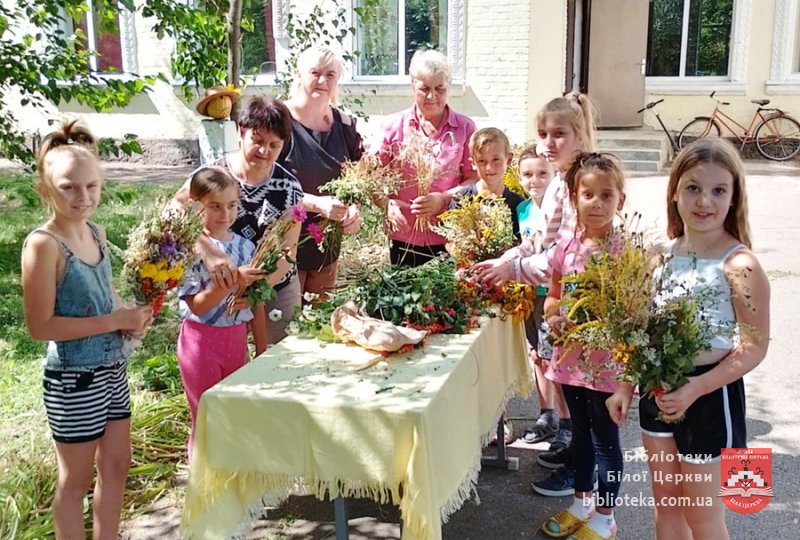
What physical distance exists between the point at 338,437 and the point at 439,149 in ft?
6.89

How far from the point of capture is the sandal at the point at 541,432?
4133mm

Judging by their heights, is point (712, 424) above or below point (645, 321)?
below

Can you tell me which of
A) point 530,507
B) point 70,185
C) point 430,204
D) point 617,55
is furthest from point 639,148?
point 70,185

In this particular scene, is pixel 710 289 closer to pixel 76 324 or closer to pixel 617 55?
pixel 76 324

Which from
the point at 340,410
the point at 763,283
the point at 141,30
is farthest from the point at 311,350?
the point at 141,30

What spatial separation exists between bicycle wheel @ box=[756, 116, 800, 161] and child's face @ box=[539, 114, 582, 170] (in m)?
11.6

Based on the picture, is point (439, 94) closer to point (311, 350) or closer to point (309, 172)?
point (309, 172)

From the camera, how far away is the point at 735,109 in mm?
13812

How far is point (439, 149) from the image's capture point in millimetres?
4129

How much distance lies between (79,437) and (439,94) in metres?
2.49

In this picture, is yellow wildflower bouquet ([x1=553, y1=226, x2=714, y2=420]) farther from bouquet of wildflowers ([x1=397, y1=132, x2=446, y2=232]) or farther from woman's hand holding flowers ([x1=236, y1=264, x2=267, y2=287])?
bouquet of wildflowers ([x1=397, y1=132, x2=446, y2=232])

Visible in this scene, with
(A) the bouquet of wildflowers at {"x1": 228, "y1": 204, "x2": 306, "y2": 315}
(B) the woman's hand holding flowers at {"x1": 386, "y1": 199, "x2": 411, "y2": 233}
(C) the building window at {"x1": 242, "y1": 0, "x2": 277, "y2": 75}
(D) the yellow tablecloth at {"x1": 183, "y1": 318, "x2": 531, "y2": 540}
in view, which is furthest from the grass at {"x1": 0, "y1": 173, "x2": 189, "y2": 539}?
(C) the building window at {"x1": 242, "y1": 0, "x2": 277, "y2": 75}

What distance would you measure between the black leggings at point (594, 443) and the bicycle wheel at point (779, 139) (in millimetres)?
12116

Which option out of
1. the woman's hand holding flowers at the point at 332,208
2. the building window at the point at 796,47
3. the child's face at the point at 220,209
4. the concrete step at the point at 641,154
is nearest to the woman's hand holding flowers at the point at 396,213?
the woman's hand holding flowers at the point at 332,208
